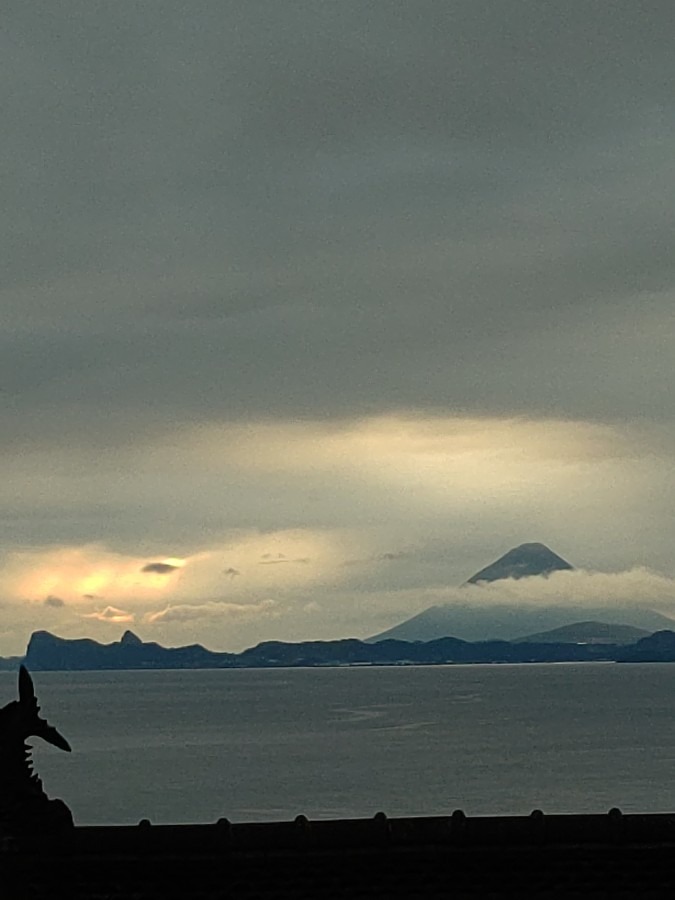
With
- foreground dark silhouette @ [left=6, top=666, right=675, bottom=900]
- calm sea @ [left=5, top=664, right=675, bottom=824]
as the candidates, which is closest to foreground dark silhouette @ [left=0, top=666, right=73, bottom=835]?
foreground dark silhouette @ [left=6, top=666, right=675, bottom=900]

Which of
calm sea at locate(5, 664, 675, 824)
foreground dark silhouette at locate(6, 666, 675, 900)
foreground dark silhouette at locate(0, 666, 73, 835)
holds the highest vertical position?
foreground dark silhouette at locate(0, 666, 73, 835)

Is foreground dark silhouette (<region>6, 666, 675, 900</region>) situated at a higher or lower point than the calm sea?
higher

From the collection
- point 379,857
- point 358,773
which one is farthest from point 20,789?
point 358,773

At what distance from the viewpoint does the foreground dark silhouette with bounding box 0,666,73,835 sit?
46.6ft

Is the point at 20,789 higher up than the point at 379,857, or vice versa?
the point at 20,789

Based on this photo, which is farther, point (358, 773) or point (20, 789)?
point (358, 773)

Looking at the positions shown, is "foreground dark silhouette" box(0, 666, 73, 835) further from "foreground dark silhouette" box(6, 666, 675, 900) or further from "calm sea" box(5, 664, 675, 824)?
"calm sea" box(5, 664, 675, 824)

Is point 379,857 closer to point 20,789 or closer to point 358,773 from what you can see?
point 20,789

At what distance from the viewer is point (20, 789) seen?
46.8ft

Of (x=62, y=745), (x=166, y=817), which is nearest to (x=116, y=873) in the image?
(x=62, y=745)

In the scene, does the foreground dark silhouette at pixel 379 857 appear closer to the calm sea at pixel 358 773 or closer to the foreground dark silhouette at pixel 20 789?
the foreground dark silhouette at pixel 20 789

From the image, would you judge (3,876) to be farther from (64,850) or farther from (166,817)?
(166,817)

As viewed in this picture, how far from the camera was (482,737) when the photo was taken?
181 m

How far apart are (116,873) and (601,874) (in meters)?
5.03
